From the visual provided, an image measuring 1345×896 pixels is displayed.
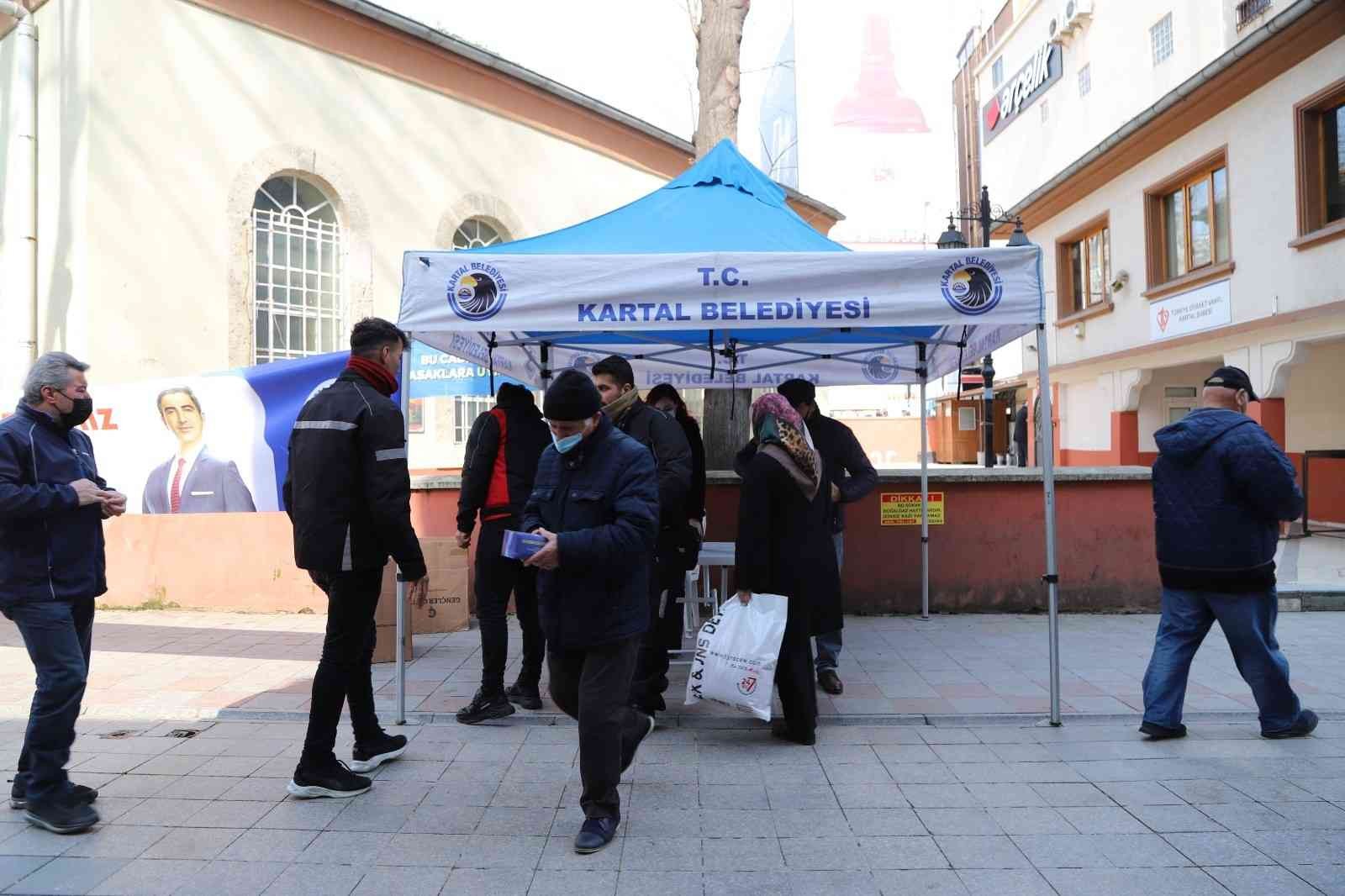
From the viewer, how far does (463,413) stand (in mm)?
12773

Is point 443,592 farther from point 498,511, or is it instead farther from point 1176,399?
point 1176,399

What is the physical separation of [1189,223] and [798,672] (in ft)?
48.2

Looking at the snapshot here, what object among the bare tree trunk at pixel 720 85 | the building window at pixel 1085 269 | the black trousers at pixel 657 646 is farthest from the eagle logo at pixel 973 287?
the building window at pixel 1085 269

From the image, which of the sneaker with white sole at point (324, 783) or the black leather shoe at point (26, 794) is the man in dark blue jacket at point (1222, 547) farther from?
the black leather shoe at point (26, 794)

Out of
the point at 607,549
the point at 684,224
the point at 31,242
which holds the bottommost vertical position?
the point at 607,549

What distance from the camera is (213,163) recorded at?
995 centimetres

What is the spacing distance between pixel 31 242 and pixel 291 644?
4.95m

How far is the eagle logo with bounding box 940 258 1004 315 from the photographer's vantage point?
5246mm

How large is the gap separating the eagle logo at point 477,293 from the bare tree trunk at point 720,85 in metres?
4.15

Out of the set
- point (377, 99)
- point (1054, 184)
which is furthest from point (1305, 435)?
point (377, 99)

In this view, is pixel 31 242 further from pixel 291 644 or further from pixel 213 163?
pixel 291 644

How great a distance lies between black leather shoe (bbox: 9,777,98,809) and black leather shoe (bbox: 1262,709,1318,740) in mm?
5582

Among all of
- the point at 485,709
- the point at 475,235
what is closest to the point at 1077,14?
the point at 475,235

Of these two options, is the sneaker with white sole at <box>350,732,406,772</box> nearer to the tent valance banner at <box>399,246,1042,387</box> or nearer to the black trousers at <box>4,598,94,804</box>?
the black trousers at <box>4,598,94,804</box>
